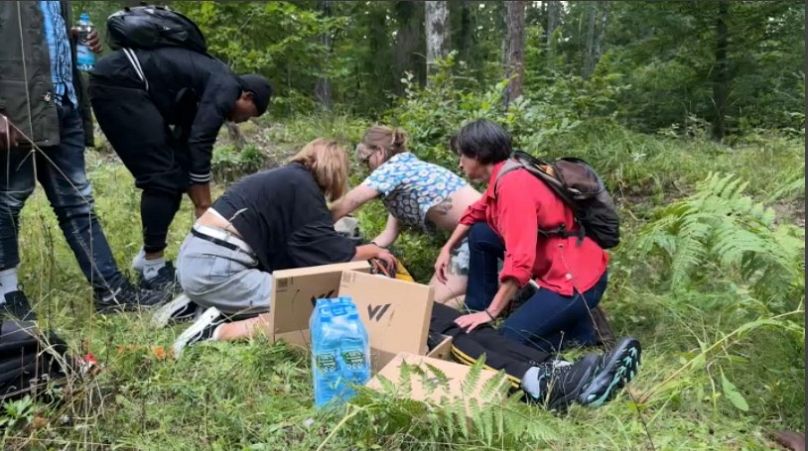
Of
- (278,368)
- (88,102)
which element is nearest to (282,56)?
(88,102)

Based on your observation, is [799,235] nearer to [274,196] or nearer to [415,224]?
[415,224]

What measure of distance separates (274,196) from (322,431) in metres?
1.33

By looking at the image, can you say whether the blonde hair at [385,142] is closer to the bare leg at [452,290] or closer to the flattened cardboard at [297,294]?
the bare leg at [452,290]

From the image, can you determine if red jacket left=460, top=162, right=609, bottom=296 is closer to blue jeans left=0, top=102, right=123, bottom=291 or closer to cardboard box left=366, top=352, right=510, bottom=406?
cardboard box left=366, top=352, right=510, bottom=406

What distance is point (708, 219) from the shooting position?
9.58ft

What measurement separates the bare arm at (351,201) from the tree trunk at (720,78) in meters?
6.02

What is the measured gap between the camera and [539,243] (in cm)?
301

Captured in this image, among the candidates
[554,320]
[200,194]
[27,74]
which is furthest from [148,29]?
[554,320]

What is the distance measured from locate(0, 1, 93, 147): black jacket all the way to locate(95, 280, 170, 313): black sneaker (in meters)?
0.80

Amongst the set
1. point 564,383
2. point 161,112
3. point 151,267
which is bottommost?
point 151,267

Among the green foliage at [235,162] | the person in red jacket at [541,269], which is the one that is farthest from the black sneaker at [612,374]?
the green foliage at [235,162]

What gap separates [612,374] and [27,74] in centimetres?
282

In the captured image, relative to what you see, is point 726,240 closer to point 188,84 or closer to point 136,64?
point 188,84

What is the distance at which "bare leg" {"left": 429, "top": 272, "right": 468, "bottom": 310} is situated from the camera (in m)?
3.66
